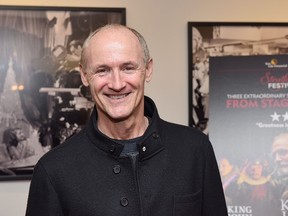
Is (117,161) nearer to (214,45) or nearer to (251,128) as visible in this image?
(251,128)

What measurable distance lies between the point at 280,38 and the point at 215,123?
2.66 ft

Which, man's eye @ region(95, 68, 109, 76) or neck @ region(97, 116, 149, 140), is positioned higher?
man's eye @ region(95, 68, 109, 76)

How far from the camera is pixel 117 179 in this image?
1243 millimetres

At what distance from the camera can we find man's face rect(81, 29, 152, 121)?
1210 mm

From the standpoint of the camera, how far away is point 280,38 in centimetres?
263

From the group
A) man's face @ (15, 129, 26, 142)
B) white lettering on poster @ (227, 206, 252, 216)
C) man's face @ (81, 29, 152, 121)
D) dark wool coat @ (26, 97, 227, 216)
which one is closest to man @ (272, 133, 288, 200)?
white lettering on poster @ (227, 206, 252, 216)

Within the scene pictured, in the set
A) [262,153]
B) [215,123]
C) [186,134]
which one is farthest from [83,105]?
[186,134]

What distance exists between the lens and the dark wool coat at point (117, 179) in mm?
1223

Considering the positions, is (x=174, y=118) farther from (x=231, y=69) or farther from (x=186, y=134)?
(x=186, y=134)

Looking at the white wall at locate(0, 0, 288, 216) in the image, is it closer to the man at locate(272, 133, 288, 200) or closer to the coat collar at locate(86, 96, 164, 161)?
the man at locate(272, 133, 288, 200)

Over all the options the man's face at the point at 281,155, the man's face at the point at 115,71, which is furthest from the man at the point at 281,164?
the man's face at the point at 115,71

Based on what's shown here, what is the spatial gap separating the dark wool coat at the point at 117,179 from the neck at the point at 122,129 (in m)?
0.03

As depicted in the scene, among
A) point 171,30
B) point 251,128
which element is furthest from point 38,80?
point 251,128

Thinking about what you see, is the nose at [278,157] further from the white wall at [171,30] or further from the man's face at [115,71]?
the man's face at [115,71]
